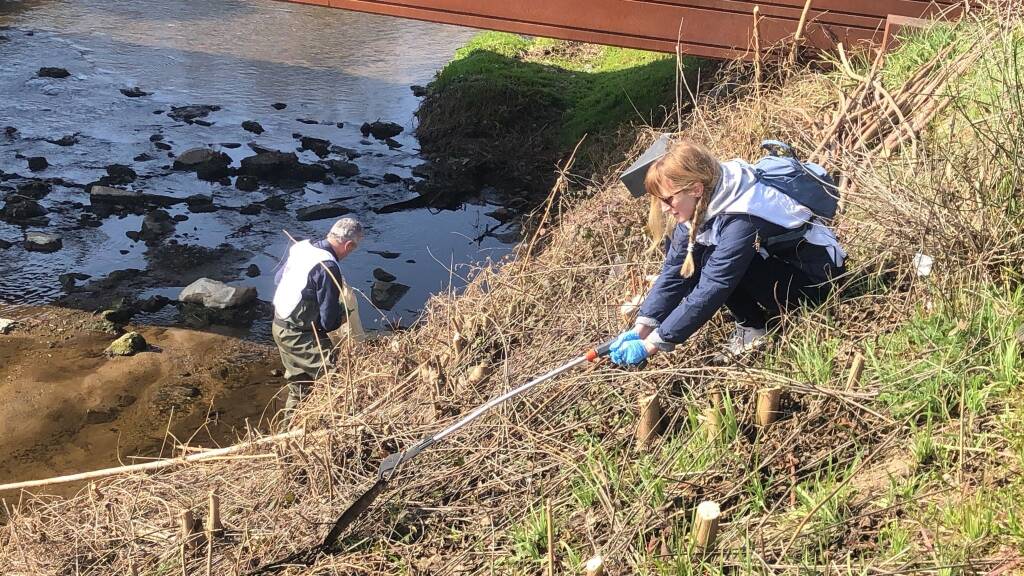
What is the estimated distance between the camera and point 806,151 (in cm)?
642

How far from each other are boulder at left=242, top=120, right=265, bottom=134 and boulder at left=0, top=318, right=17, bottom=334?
603 cm

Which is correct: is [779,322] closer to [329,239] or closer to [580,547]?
[580,547]

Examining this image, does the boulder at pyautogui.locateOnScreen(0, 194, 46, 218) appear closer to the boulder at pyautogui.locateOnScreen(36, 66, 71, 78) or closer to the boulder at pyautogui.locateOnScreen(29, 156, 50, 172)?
the boulder at pyautogui.locateOnScreen(29, 156, 50, 172)

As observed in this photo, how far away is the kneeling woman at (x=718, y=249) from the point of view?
3764 millimetres

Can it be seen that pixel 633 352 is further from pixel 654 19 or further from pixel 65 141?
pixel 65 141

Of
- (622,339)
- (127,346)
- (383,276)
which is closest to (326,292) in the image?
(622,339)

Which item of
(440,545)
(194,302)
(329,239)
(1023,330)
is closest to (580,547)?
(440,545)

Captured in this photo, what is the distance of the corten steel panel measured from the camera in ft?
29.3

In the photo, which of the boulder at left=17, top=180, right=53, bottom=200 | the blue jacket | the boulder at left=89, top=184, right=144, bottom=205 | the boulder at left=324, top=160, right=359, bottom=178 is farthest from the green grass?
the boulder at left=17, top=180, right=53, bottom=200

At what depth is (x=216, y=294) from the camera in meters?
8.70

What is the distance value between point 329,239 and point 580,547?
298cm

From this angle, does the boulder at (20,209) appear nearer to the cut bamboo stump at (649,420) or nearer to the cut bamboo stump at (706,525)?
the cut bamboo stump at (649,420)

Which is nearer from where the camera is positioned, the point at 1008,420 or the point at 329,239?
the point at 1008,420

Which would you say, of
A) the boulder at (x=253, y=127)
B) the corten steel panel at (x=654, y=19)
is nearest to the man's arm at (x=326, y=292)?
the corten steel panel at (x=654, y=19)
